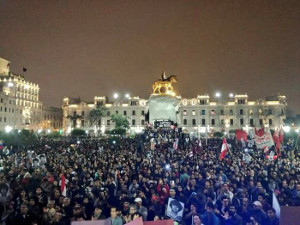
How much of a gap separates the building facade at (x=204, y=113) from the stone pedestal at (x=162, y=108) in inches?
1940

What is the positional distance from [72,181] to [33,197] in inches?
151

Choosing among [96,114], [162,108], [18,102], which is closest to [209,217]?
[162,108]

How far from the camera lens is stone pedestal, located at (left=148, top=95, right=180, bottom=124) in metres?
42.8

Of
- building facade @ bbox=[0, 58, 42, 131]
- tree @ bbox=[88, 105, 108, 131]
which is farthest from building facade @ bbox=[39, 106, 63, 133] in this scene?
tree @ bbox=[88, 105, 108, 131]

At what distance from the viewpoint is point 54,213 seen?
25.4ft

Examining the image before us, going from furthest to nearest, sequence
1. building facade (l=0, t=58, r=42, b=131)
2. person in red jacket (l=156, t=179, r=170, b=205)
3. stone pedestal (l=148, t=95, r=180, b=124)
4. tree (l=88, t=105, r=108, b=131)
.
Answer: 1. tree (l=88, t=105, r=108, b=131)
2. building facade (l=0, t=58, r=42, b=131)
3. stone pedestal (l=148, t=95, r=180, b=124)
4. person in red jacket (l=156, t=179, r=170, b=205)

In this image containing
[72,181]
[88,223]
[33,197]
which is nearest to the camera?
[88,223]

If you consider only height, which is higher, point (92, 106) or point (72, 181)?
point (92, 106)

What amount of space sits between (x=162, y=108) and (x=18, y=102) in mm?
62969

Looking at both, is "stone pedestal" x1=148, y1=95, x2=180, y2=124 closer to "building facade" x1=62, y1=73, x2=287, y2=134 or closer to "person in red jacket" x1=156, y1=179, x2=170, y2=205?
"person in red jacket" x1=156, y1=179, x2=170, y2=205

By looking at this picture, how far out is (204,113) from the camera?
3804 inches

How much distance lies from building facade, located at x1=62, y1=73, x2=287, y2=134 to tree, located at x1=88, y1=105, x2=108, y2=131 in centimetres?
189

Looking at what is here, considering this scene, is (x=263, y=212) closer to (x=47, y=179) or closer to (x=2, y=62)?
(x=47, y=179)

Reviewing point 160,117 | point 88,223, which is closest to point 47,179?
point 88,223
